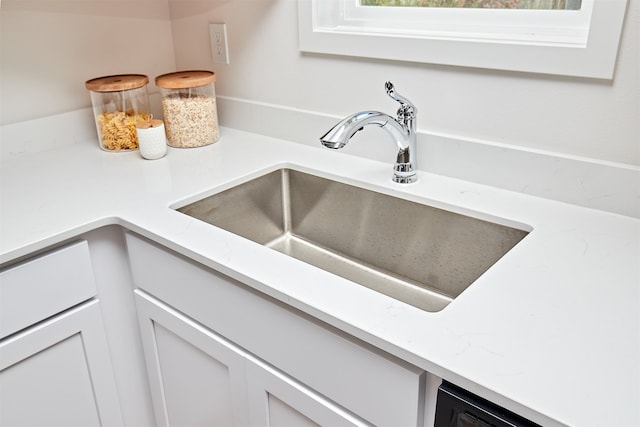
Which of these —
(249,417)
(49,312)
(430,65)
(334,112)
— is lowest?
(249,417)

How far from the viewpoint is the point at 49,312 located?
1.06m

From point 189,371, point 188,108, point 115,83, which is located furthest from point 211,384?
point 115,83

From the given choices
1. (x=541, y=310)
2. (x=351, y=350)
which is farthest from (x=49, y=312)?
(x=541, y=310)

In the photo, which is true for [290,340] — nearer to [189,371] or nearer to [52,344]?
[189,371]

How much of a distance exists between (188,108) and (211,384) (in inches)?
29.7

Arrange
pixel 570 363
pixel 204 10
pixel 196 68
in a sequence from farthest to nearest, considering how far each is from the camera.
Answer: pixel 196 68 → pixel 204 10 → pixel 570 363

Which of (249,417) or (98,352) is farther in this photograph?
(98,352)

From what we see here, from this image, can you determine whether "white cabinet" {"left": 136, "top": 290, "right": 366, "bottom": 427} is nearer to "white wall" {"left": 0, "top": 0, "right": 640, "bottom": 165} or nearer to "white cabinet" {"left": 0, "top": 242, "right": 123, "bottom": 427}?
"white cabinet" {"left": 0, "top": 242, "right": 123, "bottom": 427}

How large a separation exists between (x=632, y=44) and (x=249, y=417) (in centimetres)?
99

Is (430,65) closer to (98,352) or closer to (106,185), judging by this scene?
(106,185)

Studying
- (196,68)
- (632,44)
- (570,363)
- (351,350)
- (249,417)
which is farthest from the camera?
(196,68)

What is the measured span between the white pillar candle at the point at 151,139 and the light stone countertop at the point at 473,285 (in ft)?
0.10

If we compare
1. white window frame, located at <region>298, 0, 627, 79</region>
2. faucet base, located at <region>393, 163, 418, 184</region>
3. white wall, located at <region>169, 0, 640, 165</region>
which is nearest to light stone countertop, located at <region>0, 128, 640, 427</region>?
faucet base, located at <region>393, 163, 418, 184</region>

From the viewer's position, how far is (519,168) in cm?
110
